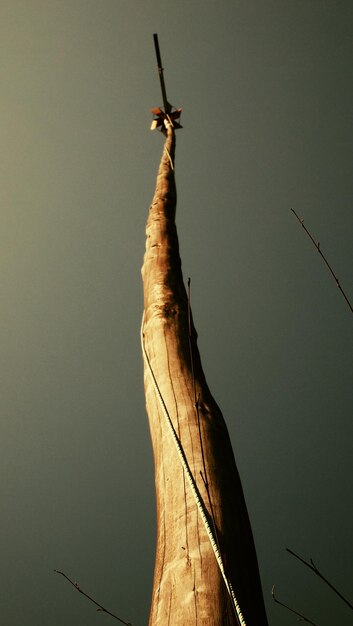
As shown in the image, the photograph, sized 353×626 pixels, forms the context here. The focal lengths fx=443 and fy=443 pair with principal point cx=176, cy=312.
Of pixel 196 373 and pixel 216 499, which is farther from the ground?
pixel 196 373

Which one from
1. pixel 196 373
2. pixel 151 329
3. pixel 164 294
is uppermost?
pixel 164 294

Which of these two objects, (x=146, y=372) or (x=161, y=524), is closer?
(x=161, y=524)

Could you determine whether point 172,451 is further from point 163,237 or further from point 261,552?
point 261,552

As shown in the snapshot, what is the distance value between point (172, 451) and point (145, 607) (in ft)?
61.8

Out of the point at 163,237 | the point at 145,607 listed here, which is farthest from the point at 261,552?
the point at 163,237

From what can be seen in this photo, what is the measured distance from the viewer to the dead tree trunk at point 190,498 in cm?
75

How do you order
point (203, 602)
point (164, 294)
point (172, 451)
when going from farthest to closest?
point (164, 294) → point (172, 451) → point (203, 602)

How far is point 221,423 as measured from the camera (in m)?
1.11

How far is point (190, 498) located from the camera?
35.2 inches

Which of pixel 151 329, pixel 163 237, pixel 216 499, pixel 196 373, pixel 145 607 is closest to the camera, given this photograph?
pixel 216 499

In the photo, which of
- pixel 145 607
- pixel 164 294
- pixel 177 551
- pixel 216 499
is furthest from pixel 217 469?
pixel 145 607

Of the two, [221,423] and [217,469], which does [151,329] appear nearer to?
[221,423]

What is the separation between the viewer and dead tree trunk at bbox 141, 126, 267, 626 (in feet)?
2.45

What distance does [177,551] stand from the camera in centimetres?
83
